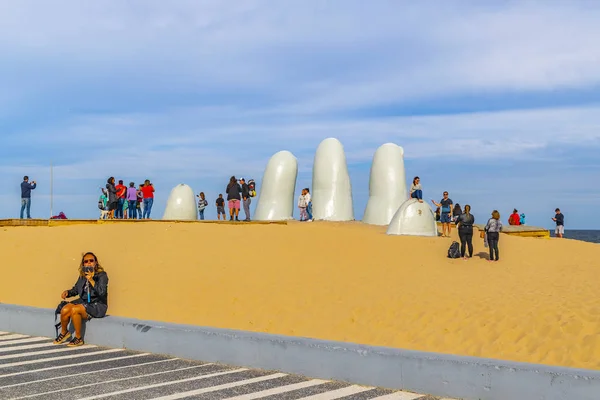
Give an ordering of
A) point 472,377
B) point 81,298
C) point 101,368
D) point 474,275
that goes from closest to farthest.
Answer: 1. point 472,377
2. point 101,368
3. point 81,298
4. point 474,275

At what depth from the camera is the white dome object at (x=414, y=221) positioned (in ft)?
77.6

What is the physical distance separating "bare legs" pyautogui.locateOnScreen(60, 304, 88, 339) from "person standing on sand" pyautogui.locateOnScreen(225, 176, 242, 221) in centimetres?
1889

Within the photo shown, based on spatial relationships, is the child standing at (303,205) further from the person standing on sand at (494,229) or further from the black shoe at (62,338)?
the black shoe at (62,338)

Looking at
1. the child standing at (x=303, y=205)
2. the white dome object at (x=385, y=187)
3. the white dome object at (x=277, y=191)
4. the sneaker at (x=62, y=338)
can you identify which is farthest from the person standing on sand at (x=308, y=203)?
the sneaker at (x=62, y=338)

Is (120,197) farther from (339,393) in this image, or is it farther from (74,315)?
(339,393)

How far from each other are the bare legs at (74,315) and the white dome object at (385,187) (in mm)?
19777

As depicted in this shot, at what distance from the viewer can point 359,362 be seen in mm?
7387

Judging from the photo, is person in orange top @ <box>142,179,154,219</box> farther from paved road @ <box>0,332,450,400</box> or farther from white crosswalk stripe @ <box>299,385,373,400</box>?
white crosswalk stripe @ <box>299,385,373,400</box>

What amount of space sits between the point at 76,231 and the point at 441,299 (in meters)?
14.7

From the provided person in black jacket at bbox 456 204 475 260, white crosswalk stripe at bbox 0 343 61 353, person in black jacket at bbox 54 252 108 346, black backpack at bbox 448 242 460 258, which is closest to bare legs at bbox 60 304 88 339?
person in black jacket at bbox 54 252 108 346

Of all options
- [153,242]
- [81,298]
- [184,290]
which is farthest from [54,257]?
[81,298]

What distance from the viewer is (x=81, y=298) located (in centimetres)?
1004

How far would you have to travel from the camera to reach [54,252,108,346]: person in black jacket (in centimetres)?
966

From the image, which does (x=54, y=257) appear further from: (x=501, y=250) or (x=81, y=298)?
(x=501, y=250)
